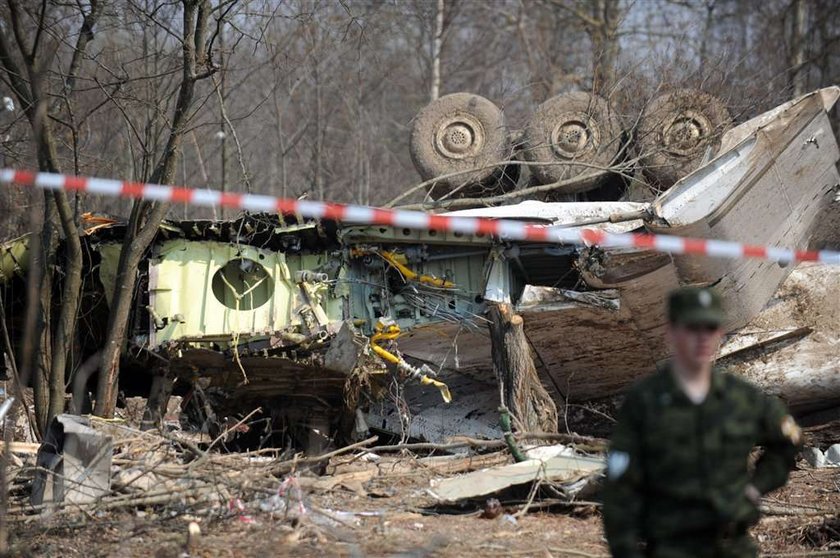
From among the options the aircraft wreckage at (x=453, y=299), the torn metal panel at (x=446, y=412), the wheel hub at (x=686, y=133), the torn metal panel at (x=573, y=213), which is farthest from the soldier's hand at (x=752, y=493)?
the wheel hub at (x=686, y=133)

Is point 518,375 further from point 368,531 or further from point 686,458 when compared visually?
point 686,458

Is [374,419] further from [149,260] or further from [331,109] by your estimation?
[331,109]

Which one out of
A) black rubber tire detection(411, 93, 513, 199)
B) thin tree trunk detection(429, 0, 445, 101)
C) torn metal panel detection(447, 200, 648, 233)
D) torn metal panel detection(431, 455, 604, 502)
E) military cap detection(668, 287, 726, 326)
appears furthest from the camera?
thin tree trunk detection(429, 0, 445, 101)

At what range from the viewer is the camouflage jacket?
10.2ft

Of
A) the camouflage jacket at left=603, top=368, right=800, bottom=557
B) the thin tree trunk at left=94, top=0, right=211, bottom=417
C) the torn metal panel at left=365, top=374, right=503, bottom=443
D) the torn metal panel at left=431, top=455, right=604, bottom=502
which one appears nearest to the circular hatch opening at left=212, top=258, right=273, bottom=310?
the thin tree trunk at left=94, top=0, right=211, bottom=417

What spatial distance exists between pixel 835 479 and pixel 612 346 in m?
2.52

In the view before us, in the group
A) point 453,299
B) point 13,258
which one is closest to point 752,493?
point 453,299

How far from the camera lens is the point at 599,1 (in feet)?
80.4

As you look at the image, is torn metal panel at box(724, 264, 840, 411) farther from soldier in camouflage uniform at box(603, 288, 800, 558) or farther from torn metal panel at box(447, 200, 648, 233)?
soldier in camouflage uniform at box(603, 288, 800, 558)

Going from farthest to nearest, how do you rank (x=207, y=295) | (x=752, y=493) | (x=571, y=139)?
(x=571, y=139) < (x=207, y=295) < (x=752, y=493)

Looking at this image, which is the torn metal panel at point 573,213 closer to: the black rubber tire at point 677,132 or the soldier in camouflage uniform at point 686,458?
the black rubber tire at point 677,132

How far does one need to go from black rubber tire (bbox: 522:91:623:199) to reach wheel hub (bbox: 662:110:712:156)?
1.84 feet

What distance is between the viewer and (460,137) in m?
11.9

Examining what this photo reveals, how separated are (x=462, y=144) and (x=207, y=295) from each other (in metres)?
3.95
